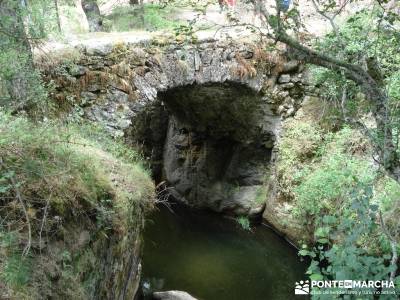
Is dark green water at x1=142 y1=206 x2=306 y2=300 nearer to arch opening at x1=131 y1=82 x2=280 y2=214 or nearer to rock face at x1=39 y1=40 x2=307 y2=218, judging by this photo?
arch opening at x1=131 y1=82 x2=280 y2=214

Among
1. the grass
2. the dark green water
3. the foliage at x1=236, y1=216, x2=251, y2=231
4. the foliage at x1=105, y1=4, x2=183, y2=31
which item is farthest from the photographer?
the foliage at x1=105, y1=4, x2=183, y2=31

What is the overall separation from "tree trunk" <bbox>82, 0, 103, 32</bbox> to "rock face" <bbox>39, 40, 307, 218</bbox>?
2.14 m

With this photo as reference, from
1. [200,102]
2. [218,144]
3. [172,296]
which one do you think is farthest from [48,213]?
[218,144]

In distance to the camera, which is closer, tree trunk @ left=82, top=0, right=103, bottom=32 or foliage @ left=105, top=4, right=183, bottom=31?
tree trunk @ left=82, top=0, right=103, bottom=32

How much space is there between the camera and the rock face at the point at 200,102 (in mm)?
6945

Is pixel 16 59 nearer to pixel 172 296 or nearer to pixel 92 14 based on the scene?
pixel 172 296

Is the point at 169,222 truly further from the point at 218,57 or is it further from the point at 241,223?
the point at 218,57

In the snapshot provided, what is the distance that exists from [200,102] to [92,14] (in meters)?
2.90

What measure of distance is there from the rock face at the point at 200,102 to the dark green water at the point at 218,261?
2.79 feet

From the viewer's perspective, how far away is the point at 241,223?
9.38m

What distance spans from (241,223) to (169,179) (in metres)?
2.74

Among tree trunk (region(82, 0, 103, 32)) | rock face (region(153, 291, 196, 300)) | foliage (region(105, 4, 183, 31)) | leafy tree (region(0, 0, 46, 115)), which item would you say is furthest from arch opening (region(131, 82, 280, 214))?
leafy tree (region(0, 0, 46, 115))

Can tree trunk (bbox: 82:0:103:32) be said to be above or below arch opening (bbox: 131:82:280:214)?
above

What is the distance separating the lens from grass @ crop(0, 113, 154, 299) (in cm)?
263
